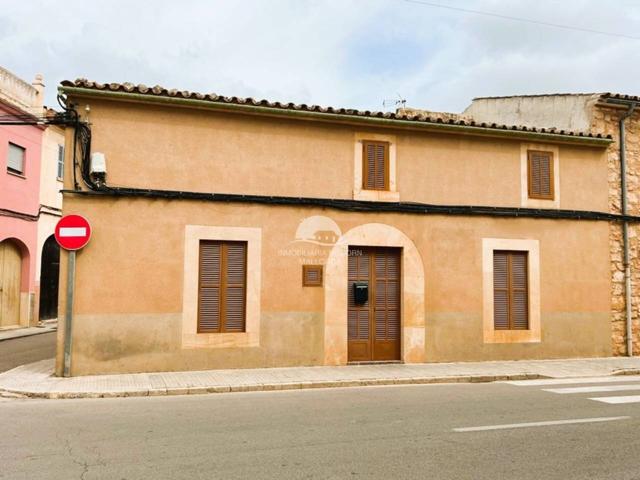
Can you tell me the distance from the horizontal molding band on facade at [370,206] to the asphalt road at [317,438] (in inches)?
146

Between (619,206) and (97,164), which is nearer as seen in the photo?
(97,164)

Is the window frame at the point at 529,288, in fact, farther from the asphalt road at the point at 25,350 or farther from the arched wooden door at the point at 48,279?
the arched wooden door at the point at 48,279

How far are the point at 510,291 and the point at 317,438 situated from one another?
774 cm

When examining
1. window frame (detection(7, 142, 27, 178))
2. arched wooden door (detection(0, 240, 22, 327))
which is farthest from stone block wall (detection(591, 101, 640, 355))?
arched wooden door (detection(0, 240, 22, 327))

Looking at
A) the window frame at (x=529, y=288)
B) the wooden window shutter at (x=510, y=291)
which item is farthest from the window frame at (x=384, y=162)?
the wooden window shutter at (x=510, y=291)

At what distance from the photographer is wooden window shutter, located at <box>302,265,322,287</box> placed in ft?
Result: 36.2

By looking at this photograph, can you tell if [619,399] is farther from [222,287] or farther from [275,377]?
[222,287]

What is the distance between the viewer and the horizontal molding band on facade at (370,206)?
1015cm

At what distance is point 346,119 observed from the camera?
11.3 meters

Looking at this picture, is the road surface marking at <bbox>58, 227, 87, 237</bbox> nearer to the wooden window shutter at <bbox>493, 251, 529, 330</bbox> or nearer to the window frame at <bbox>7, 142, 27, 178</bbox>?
the wooden window shutter at <bbox>493, 251, 529, 330</bbox>

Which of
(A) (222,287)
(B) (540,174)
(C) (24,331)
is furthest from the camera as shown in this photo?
(C) (24,331)

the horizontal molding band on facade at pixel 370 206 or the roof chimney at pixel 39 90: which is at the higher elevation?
the roof chimney at pixel 39 90

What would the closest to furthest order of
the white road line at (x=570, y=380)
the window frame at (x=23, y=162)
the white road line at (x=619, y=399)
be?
the white road line at (x=619, y=399) < the white road line at (x=570, y=380) < the window frame at (x=23, y=162)

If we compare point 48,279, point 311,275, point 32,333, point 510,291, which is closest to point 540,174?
point 510,291
